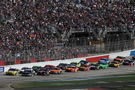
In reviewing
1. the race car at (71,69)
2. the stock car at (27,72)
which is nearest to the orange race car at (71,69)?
the race car at (71,69)

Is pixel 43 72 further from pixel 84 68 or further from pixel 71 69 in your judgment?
pixel 84 68

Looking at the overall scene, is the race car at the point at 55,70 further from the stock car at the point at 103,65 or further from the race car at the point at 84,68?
the stock car at the point at 103,65

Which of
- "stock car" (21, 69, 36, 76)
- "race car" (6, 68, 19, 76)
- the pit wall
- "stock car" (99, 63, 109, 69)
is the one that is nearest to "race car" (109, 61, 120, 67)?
"stock car" (99, 63, 109, 69)

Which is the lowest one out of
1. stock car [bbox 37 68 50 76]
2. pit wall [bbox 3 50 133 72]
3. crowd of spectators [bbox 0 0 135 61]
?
stock car [bbox 37 68 50 76]

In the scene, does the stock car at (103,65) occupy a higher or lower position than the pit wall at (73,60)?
lower

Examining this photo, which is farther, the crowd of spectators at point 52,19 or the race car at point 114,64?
the race car at point 114,64

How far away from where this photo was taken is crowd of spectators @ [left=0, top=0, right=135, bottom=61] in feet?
169

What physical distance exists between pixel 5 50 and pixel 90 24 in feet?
68.2

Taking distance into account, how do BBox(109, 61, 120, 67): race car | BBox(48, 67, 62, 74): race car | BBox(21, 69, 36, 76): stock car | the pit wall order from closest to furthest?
BBox(21, 69, 36, 76): stock car → BBox(48, 67, 62, 74): race car → the pit wall → BBox(109, 61, 120, 67): race car

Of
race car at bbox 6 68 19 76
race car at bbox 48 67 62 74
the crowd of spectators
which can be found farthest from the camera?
the crowd of spectators

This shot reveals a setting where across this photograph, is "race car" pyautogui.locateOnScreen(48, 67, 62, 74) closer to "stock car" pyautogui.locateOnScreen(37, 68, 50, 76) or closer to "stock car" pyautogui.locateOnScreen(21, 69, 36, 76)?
"stock car" pyautogui.locateOnScreen(37, 68, 50, 76)

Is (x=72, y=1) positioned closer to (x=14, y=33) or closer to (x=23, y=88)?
(x=14, y=33)

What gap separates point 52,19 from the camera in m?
59.7

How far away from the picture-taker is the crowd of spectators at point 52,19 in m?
51.6
